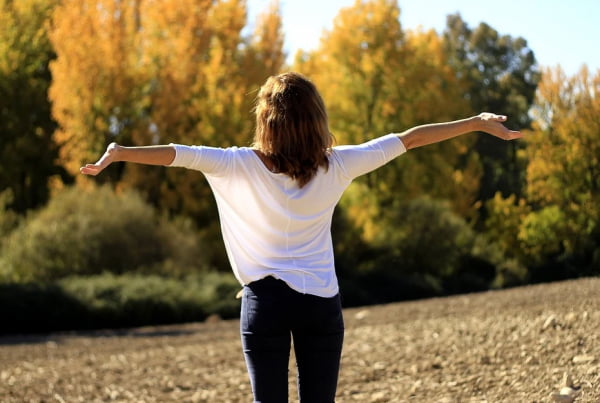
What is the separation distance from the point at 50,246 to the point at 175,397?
44.7 feet

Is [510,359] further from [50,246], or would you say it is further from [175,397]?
[50,246]

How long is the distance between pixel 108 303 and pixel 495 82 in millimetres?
23368

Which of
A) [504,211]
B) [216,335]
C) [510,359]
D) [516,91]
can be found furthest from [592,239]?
[516,91]

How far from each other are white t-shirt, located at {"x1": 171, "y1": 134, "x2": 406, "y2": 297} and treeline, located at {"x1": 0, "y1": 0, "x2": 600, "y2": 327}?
15.8 meters

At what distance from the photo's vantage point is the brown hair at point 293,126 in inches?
130

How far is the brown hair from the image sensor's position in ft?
10.9

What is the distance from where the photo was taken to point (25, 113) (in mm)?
31281

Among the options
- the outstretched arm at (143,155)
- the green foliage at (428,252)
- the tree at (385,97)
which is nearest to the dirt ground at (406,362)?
the outstretched arm at (143,155)

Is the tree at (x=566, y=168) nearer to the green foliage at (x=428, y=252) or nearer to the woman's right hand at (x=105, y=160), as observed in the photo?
the green foliage at (x=428, y=252)

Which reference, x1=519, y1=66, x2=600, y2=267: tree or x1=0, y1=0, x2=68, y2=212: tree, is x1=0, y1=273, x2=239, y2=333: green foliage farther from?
x1=0, y1=0, x2=68, y2=212: tree

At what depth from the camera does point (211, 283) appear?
21.2m

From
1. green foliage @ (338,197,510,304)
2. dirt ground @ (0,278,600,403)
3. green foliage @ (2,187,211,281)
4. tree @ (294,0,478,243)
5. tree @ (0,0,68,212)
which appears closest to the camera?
dirt ground @ (0,278,600,403)

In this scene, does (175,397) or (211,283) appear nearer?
(175,397)

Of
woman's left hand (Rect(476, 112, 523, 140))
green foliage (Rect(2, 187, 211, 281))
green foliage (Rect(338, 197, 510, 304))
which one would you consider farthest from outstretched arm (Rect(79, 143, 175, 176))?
green foliage (Rect(338, 197, 510, 304))
